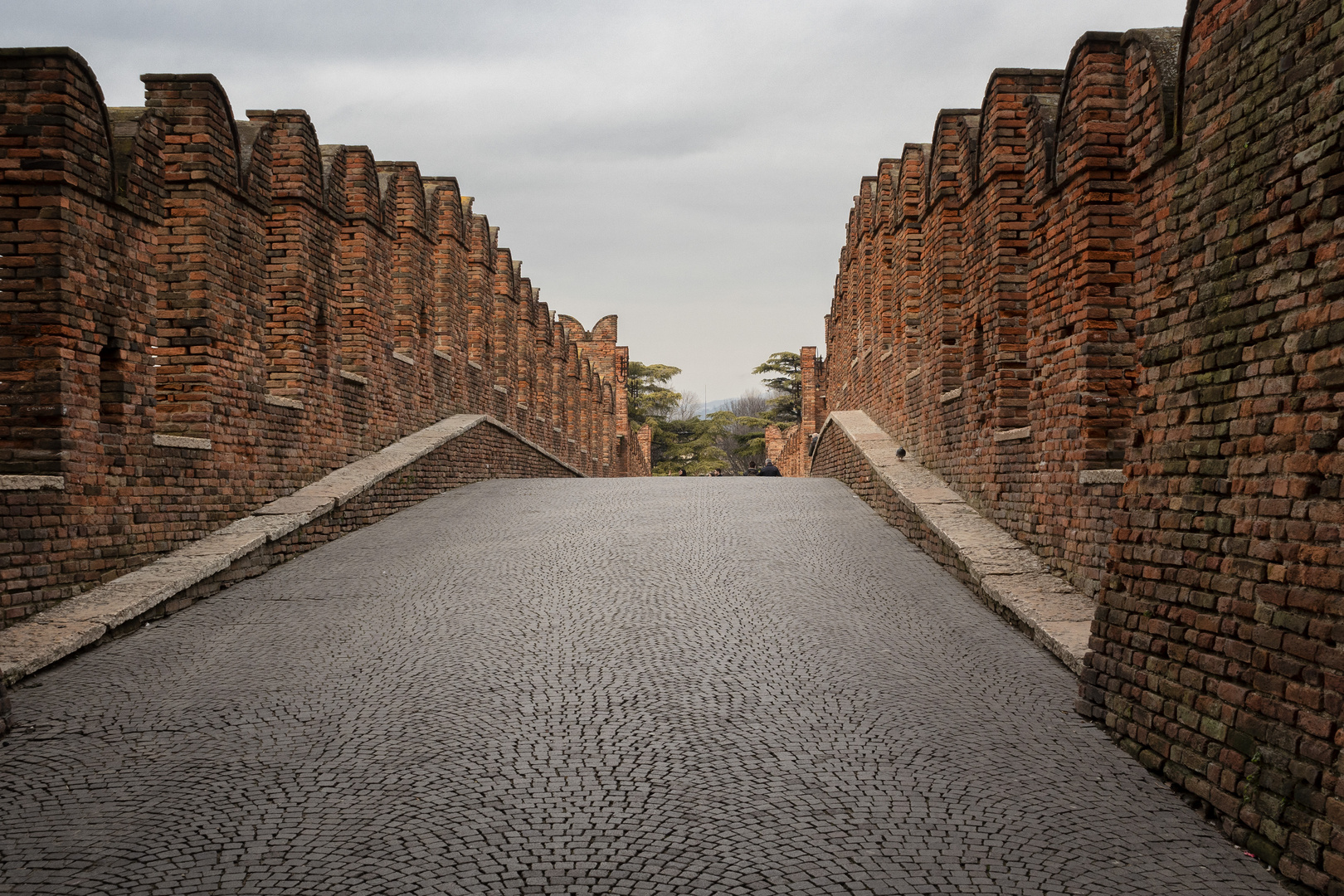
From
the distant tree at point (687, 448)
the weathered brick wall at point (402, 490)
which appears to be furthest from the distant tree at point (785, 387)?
the weathered brick wall at point (402, 490)

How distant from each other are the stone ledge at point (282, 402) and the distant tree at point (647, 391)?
4023cm

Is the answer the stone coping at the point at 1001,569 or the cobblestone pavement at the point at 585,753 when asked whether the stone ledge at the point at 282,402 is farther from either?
the stone coping at the point at 1001,569

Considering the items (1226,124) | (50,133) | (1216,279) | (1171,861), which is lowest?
(1171,861)

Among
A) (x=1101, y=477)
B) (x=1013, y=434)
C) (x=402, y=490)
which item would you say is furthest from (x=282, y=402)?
(x=1101, y=477)

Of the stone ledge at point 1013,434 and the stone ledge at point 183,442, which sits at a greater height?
the stone ledge at point 183,442

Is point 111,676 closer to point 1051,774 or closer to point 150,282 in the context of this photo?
point 150,282

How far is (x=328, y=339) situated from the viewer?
39.1 ft

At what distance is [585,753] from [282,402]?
722 centimetres

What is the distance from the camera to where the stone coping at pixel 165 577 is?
6.23 metres

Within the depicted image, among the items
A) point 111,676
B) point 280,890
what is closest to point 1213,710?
point 280,890

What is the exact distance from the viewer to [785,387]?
5359 centimetres

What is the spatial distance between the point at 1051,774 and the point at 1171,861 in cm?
82

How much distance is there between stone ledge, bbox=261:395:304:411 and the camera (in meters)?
10.4

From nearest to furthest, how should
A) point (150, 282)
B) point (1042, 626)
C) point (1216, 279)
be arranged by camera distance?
point (1216, 279) → point (1042, 626) → point (150, 282)
